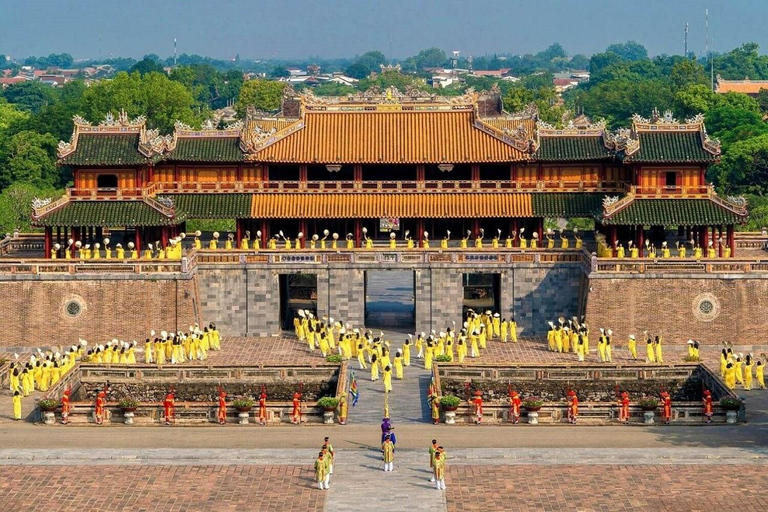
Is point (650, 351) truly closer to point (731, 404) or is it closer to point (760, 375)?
point (760, 375)

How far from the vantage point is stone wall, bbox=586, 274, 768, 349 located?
70.4 m

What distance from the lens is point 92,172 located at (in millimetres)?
75125

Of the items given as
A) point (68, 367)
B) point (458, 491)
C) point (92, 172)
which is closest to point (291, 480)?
point (458, 491)

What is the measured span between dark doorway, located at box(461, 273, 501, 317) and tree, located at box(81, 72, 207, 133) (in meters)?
53.8

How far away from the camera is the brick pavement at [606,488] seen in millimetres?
48219

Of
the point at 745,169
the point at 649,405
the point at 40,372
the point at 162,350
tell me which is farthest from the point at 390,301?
the point at 745,169

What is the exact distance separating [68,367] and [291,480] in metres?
17.0

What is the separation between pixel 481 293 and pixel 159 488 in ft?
116

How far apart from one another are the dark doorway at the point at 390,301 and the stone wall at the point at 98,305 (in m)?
9.41

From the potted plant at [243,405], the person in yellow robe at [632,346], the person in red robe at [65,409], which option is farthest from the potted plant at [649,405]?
the person in red robe at [65,409]

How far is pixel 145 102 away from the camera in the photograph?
137875 mm

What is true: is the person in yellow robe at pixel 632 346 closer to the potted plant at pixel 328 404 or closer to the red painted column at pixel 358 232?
the red painted column at pixel 358 232

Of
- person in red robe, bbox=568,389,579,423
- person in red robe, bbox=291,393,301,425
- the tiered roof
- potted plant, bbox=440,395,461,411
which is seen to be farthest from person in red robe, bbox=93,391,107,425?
the tiered roof

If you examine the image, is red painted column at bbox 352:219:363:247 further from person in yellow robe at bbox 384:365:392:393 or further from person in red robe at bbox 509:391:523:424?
person in red robe at bbox 509:391:523:424
